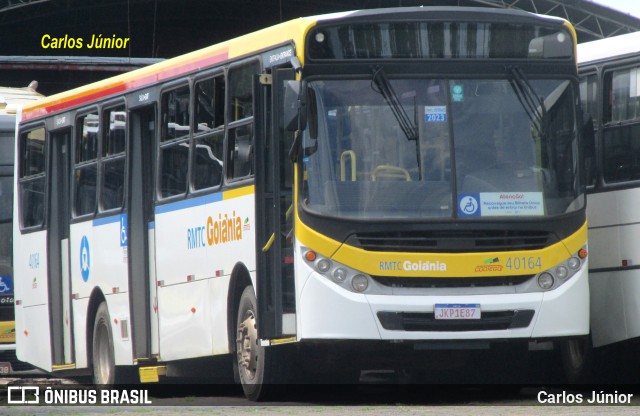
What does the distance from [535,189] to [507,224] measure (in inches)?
15.8

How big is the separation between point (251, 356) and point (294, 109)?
2350mm

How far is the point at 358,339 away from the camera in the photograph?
12930 millimetres

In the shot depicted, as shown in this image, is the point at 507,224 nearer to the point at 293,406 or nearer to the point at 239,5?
the point at 293,406

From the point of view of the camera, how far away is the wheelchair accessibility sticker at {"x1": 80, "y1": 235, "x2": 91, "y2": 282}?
1831 centimetres

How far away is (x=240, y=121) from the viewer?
1434cm

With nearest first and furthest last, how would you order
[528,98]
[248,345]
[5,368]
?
[528,98]
[248,345]
[5,368]

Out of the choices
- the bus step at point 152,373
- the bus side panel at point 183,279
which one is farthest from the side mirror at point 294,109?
the bus step at point 152,373

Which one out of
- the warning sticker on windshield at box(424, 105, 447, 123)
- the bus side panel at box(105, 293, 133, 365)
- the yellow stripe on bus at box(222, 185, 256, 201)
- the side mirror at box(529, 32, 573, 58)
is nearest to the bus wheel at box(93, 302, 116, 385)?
the bus side panel at box(105, 293, 133, 365)

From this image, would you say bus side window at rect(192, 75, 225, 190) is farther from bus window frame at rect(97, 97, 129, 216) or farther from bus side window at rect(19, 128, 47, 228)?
bus side window at rect(19, 128, 47, 228)

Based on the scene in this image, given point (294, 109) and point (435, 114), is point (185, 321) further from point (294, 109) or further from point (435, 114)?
point (435, 114)

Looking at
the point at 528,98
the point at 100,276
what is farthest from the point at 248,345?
the point at 100,276

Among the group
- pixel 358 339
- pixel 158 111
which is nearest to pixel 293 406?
pixel 358 339

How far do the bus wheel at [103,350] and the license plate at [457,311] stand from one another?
19.2ft

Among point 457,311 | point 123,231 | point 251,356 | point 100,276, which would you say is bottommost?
point 251,356
